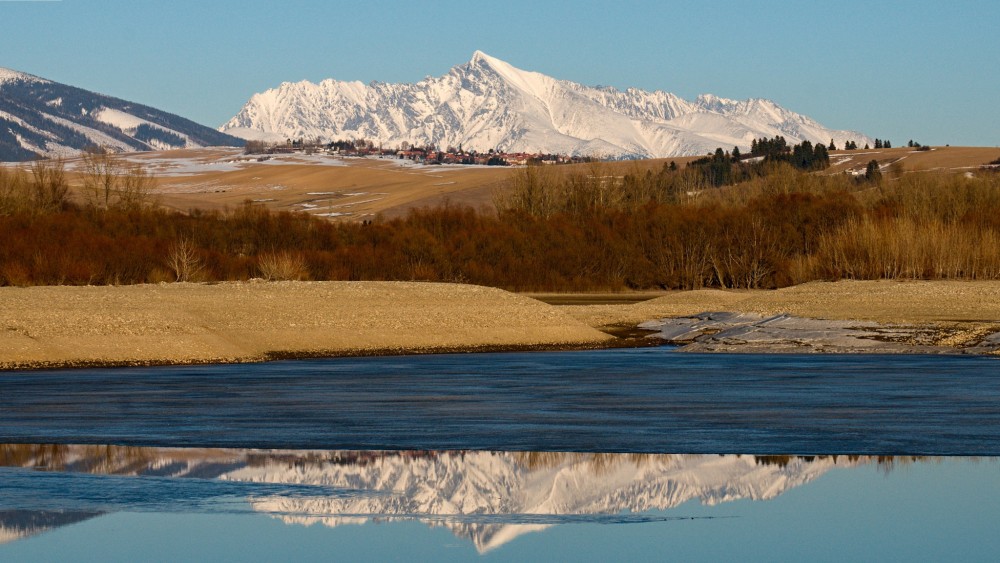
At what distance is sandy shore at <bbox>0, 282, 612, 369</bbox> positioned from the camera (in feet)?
129

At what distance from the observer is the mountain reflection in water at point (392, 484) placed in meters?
15.7

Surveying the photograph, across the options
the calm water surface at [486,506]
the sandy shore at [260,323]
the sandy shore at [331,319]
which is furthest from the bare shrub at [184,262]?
the calm water surface at [486,506]

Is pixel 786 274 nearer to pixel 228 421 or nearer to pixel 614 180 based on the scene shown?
pixel 614 180

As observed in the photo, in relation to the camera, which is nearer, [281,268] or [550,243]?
[281,268]

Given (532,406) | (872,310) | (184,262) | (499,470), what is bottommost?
(872,310)

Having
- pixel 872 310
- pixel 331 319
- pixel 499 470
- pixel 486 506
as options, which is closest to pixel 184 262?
pixel 331 319

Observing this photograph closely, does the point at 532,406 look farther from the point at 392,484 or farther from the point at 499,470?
the point at 392,484

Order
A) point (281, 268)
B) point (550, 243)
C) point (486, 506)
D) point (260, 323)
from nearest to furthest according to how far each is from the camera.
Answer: point (486, 506) → point (260, 323) → point (281, 268) → point (550, 243)

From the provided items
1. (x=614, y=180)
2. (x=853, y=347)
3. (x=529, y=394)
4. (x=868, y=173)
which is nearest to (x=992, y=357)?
(x=853, y=347)

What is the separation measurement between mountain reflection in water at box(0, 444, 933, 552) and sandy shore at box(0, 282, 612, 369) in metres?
18.4

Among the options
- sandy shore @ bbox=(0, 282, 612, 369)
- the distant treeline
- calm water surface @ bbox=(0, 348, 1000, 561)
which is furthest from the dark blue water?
the distant treeline

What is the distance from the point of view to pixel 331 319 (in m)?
47.6

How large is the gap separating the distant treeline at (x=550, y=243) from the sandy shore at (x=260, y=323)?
23730mm

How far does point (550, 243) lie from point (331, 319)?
59.0 m
